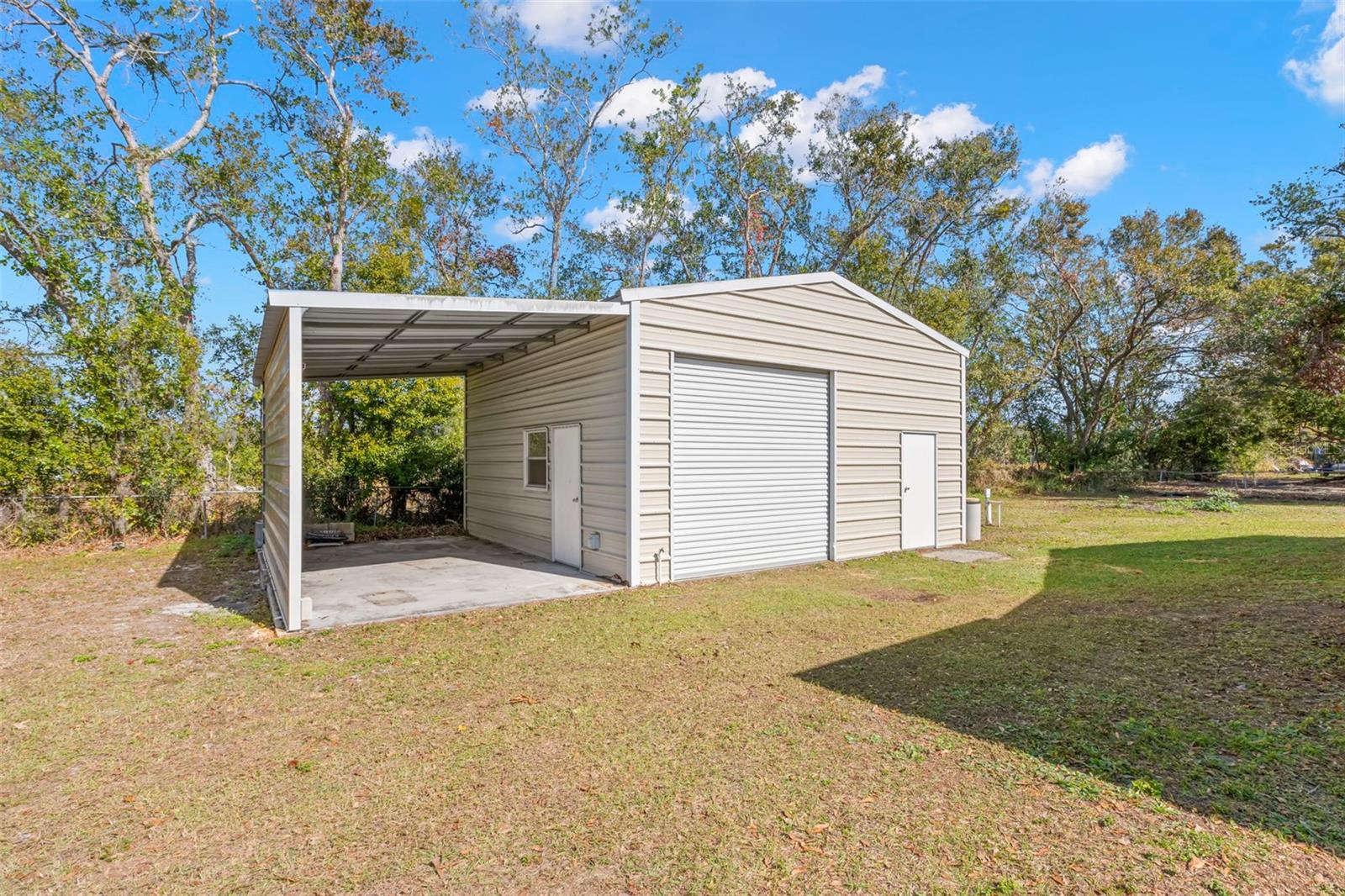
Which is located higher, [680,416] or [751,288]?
[751,288]

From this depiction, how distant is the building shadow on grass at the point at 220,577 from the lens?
20.7ft

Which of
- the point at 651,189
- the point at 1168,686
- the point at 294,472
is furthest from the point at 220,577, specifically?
the point at 651,189

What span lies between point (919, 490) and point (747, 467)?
3425 millimetres

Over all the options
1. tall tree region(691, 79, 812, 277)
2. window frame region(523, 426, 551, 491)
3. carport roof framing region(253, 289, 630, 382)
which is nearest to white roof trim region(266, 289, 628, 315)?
carport roof framing region(253, 289, 630, 382)

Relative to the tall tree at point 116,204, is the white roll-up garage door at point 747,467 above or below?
below

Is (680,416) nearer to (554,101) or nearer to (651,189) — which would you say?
(651,189)

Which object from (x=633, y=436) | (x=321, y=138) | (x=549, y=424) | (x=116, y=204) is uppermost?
(x=321, y=138)

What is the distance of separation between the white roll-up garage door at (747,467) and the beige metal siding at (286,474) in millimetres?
3676

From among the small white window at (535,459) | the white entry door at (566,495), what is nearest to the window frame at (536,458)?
the small white window at (535,459)

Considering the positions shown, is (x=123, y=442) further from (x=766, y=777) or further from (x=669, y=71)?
(x=669, y=71)

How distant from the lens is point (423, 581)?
7.53 metres

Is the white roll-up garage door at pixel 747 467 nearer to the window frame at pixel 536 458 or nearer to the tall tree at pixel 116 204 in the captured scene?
the window frame at pixel 536 458

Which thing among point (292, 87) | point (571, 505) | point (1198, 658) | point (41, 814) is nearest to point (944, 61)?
point (571, 505)

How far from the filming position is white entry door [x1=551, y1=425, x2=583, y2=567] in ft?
26.8
